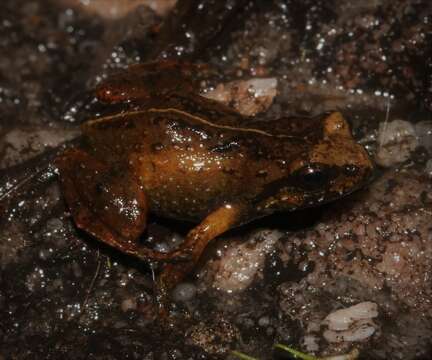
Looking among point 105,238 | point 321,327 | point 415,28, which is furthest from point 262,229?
point 415,28

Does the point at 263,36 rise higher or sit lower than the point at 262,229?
higher

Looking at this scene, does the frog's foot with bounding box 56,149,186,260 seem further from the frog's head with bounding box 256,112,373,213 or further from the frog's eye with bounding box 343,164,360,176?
the frog's eye with bounding box 343,164,360,176

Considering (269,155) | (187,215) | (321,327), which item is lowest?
(321,327)

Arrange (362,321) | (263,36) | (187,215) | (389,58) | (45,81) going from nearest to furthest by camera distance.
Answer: (362,321), (187,215), (389,58), (263,36), (45,81)

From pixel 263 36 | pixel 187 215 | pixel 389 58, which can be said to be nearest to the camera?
pixel 187 215

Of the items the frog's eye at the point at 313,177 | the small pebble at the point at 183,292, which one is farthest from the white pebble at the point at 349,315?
the small pebble at the point at 183,292

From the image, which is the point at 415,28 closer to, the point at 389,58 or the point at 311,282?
the point at 389,58
